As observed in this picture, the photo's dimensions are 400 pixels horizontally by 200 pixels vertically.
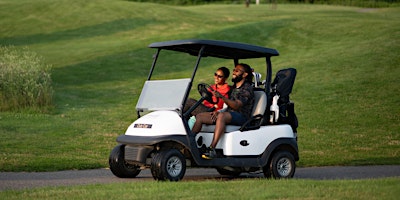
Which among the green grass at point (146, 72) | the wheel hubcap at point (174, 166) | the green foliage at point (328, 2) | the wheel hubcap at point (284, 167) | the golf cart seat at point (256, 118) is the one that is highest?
the golf cart seat at point (256, 118)

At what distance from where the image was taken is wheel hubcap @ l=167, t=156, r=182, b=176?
424 inches

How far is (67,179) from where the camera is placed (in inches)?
453

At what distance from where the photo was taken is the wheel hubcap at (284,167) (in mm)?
11680

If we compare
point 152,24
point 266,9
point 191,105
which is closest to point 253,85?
point 191,105

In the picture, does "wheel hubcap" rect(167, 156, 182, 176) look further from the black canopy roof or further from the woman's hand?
the black canopy roof

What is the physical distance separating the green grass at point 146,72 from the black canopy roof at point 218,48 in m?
2.85

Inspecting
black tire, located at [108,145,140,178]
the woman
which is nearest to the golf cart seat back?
the woman

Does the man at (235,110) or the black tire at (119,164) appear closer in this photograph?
the man at (235,110)

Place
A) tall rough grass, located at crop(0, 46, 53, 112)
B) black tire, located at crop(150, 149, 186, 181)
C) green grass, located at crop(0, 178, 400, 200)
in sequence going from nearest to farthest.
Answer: green grass, located at crop(0, 178, 400, 200), black tire, located at crop(150, 149, 186, 181), tall rough grass, located at crop(0, 46, 53, 112)

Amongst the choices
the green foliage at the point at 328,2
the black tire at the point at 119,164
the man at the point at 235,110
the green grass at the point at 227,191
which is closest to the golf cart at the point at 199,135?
the black tire at the point at 119,164

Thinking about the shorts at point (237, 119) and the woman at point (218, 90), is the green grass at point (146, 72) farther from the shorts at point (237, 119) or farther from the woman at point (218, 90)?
the shorts at point (237, 119)

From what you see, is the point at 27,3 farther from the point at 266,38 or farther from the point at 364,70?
the point at 364,70

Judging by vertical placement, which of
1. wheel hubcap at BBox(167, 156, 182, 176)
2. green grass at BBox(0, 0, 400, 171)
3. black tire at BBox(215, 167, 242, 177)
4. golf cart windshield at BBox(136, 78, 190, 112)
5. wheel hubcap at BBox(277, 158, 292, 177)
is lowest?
green grass at BBox(0, 0, 400, 171)

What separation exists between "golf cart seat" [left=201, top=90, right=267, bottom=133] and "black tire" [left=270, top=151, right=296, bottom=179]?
1.76 ft
